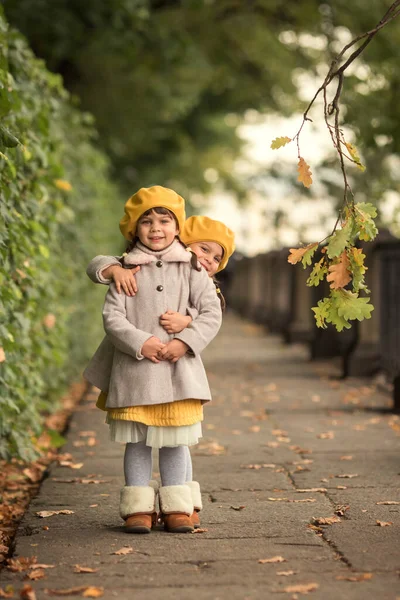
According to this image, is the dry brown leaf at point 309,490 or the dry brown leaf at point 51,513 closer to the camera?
the dry brown leaf at point 51,513

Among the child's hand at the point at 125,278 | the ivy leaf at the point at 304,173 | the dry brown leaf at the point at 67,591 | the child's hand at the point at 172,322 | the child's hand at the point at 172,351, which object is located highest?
the ivy leaf at the point at 304,173

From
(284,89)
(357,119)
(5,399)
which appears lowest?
(5,399)

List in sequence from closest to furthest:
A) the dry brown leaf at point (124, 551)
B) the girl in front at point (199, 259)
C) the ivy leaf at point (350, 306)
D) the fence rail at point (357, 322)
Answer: the dry brown leaf at point (124, 551) → the ivy leaf at point (350, 306) → the girl in front at point (199, 259) → the fence rail at point (357, 322)

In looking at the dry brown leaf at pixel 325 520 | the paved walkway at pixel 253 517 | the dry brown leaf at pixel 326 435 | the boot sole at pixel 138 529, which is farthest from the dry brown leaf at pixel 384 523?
the dry brown leaf at pixel 326 435

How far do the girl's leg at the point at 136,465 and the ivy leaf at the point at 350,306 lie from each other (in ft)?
3.66

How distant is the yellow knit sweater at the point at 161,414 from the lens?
4.75 metres

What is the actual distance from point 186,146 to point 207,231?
24.0m

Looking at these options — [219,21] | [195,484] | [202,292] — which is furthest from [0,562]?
[219,21]

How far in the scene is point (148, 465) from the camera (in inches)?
195

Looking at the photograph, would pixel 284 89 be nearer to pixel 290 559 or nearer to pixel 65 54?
pixel 65 54

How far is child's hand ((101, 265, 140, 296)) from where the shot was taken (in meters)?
4.82

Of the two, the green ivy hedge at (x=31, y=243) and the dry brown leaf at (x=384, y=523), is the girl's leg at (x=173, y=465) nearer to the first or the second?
the dry brown leaf at (x=384, y=523)

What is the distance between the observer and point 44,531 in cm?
480

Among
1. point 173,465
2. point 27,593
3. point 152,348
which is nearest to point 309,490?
point 173,465
